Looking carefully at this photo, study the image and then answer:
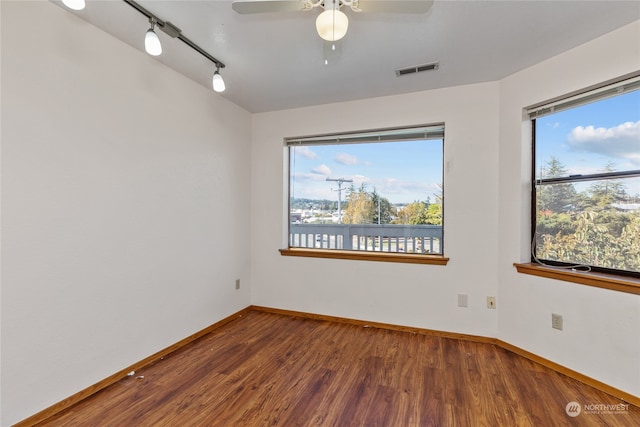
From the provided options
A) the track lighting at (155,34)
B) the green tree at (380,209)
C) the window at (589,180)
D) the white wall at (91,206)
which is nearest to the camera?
the track lighting at (155,34)

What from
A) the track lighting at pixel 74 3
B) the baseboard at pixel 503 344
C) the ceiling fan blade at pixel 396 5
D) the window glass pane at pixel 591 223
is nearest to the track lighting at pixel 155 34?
the track lighting at pixel 74 3

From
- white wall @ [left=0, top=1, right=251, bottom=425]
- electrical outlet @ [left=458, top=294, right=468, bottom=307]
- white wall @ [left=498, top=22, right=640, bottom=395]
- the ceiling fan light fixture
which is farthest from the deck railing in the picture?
the ceiling fan light fixture

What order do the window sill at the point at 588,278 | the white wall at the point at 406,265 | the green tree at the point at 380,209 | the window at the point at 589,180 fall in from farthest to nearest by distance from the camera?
the green tree at the point at 380,209 → the white wall at the point at 406,265 → the window at the point at 589,180 → the window sill at the point at 588,278

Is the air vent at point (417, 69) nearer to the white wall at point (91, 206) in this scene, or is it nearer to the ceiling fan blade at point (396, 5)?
the ceiling fan blade at point (396, 5)

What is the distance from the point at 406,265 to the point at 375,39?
2.11 meters

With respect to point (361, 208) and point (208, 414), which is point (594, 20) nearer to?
point (361, 208)

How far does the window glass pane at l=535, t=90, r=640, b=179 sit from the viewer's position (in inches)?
79.4

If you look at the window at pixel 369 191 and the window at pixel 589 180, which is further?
the window at pixel 369 191

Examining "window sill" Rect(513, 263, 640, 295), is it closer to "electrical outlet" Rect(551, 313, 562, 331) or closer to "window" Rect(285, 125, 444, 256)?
"electrical outlet" Rect(551, 313, 562, 331)

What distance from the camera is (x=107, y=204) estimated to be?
79.2 inches

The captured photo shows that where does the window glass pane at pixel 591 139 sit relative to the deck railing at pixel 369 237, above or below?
above

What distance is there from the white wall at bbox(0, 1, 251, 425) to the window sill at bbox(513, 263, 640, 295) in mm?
3030

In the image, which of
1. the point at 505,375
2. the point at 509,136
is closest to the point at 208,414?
the point at 505,375

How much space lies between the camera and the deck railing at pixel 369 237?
3033 millimetres
